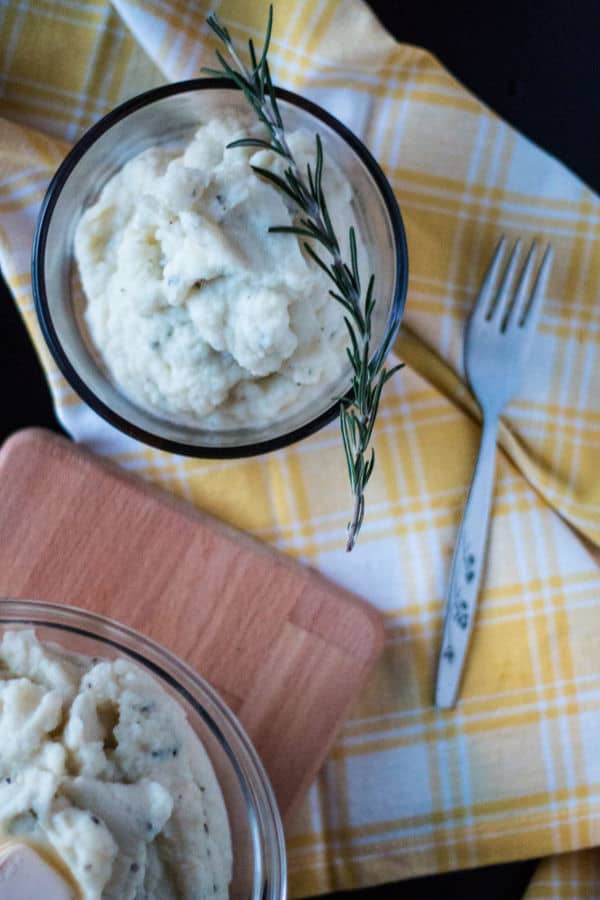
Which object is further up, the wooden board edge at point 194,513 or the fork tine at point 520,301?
the fork tine at point 520,301

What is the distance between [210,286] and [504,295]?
43cm

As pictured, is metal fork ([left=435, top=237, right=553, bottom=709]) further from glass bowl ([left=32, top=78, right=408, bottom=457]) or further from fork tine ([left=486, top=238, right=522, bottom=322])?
glass bowl ([left=32, top=78, right=408, bottom=457])

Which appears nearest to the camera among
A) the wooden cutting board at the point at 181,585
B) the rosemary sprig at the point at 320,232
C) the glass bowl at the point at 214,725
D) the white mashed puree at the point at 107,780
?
the white mashed puree at the point at 107,780

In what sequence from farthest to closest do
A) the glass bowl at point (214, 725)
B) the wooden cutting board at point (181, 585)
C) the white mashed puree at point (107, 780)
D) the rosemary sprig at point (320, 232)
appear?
the wooden cutting board at point (181, 585)
the glass bowl at point (214, 725)
the rosemary sprig at point (320, 232)
the white mashed puree at point (107, 780)

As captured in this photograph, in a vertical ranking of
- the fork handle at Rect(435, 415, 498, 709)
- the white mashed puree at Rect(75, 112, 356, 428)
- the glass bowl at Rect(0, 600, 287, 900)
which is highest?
the white mashed puree at Rect(75, 112, 356, 428)

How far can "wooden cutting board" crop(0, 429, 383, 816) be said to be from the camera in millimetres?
1106

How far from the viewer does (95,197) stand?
106cm

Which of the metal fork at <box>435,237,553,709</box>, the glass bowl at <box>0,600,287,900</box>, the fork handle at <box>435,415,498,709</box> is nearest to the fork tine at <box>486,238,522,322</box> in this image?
the metal fork at <box>435,237,553,709</box>

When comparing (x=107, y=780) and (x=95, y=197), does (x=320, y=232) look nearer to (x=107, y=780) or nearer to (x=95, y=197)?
(x=95, y=197)

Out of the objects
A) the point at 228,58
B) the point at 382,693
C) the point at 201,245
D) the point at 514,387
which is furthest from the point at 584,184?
the point at 382,693

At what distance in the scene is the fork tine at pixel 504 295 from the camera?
3.85 ft

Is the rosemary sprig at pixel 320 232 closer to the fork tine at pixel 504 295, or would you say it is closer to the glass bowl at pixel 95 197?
the glass bowl at pixel 95 197

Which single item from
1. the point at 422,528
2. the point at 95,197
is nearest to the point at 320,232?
the point at 95,197

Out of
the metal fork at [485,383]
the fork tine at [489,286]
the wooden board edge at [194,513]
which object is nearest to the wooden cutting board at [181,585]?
the wooden board edge at [194,513]
